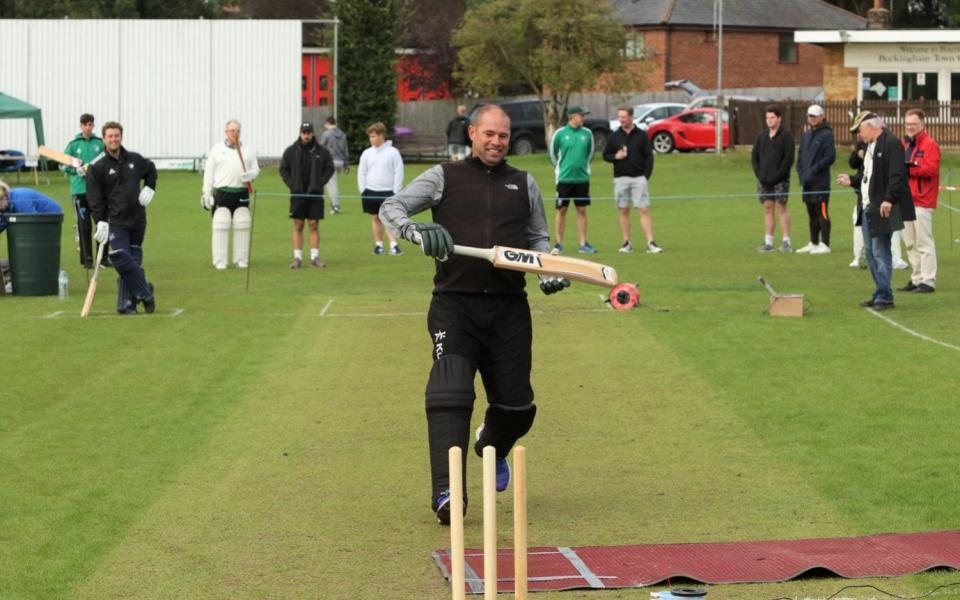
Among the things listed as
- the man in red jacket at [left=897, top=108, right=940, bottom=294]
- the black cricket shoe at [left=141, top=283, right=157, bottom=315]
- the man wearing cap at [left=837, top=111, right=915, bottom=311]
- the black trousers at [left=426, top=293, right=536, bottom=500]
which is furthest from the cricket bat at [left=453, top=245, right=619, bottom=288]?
the man in red jacket at [left=897, top=108, right=940, bottom=294]

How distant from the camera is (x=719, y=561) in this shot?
7.22 metres

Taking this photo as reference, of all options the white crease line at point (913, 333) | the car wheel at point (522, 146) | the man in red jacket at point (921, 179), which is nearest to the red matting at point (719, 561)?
the white crease line at point (913, 333)

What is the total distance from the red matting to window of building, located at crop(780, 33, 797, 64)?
226ft

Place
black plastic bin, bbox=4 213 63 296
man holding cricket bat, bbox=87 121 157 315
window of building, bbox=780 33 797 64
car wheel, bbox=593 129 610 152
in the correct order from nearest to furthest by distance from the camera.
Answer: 1. man holding cricket bat, bbox=87 121 157 315
2. black plastic bin, bbox=4 213 63 296
3. car wheel, bbox=593 129 610 152
4. window of building, bbox=780 33 797 64

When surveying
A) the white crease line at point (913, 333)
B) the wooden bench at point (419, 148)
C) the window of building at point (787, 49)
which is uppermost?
the window of building at point (787, 49)

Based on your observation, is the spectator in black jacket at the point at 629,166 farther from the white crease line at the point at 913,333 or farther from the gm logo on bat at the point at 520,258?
the gm logo on bat at the point at 520,258

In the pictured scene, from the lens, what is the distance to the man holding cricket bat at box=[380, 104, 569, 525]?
7961mm

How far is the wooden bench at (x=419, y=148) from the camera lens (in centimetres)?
5322

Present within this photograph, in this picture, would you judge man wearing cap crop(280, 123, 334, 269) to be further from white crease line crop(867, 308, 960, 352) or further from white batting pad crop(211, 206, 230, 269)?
white crease line crop(867, 308, 960, 352)


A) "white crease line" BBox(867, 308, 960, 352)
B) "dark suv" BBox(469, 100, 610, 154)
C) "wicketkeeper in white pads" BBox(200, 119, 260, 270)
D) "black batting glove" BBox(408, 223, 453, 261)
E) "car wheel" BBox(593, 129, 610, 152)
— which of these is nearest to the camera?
"black batting glove" BBox(408, 223, 453, 261)

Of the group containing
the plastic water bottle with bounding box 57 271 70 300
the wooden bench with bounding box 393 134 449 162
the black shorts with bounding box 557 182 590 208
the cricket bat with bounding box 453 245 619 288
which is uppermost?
the wooden bench with bounding box 393 134 449 162

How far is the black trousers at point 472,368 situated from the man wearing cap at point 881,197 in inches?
350

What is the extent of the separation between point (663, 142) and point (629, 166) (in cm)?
2973

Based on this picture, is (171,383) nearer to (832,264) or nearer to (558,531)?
(558,531)
